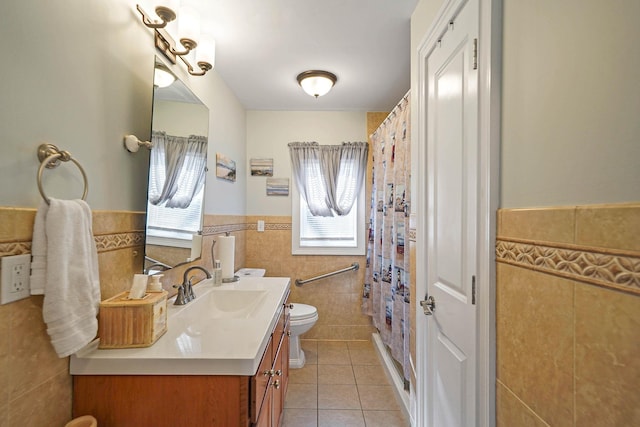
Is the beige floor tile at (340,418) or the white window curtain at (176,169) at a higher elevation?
the white window curtain at (176,169)

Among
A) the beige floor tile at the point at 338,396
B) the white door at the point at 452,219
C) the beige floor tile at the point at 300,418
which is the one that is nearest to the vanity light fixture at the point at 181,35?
the white door at the point at 452,219

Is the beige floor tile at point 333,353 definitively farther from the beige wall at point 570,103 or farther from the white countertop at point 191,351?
the beige wall at point 570,103

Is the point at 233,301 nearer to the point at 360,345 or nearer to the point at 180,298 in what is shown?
the point at 180,298

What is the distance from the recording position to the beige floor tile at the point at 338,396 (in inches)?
78.0

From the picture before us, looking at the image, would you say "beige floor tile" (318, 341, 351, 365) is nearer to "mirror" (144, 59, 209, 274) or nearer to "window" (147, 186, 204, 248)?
"mirror" (144, 59, 209, 274)

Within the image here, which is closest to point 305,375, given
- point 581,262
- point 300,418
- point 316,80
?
point 300,418

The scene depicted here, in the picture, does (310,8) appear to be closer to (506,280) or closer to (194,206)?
(194,206)

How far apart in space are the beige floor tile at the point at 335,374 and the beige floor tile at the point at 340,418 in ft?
1.09

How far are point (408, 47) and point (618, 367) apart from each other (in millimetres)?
1970

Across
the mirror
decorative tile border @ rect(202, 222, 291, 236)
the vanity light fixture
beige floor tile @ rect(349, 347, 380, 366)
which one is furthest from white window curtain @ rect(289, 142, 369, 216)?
the vanity light fixture

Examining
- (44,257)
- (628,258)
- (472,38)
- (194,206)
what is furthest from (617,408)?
(194,206)

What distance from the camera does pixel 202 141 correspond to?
1805mm

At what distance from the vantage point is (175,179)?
1.46 m

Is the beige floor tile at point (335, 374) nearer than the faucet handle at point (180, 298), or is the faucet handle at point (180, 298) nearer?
the faucet handle at point (180, 298)
